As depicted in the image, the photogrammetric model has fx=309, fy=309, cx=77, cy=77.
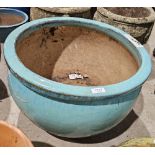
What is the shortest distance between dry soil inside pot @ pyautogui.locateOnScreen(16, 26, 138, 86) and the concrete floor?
0.39m

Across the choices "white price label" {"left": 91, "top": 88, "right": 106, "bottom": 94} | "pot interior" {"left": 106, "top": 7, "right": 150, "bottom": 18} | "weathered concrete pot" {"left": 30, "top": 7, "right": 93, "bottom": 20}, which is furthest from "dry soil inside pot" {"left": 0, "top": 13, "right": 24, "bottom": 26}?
"white price label" {"left": 91, "top": 88, "right": 106, "bottom": 94}

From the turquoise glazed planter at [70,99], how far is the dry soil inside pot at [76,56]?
0.30m

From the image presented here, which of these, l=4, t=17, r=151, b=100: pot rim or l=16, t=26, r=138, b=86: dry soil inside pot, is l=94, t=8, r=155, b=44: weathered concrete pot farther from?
l=4, t=17, r=151, b=100: pot rim

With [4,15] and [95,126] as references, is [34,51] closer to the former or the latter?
[95,126]

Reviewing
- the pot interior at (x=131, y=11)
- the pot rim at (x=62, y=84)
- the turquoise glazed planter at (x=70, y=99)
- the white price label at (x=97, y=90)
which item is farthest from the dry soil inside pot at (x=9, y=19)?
the white price label at (x=97, y=90)

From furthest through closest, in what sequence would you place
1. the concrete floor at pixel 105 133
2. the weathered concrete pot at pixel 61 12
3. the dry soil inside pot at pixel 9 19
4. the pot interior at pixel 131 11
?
1. the pot interior at pixel 131 11
2. the dry soil inside pot at pixel 9 19
3. the weathered concrete pot at pixel 61 12
4. the concrete floor at pixel 105 133

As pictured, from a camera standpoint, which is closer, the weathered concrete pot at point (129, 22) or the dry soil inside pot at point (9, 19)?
the weathered concrete pot at point (129, 22)

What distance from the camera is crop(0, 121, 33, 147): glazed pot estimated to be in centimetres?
162

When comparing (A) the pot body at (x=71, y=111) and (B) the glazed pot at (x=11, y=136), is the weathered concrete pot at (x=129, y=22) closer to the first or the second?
(A) the pot body at (x=71, y=111)

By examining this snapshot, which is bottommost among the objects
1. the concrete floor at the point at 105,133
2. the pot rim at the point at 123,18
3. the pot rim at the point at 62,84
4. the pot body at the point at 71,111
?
the concrete floor at the point at 105,133

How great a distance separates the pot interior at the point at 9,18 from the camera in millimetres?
3812

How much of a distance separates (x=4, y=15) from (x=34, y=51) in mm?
1473

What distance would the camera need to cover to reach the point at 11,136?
1.69 m
